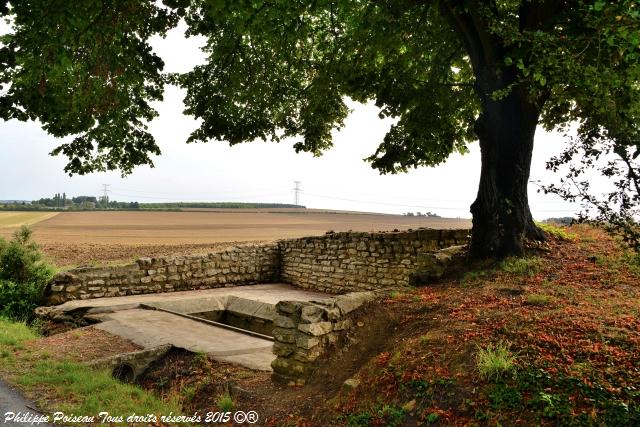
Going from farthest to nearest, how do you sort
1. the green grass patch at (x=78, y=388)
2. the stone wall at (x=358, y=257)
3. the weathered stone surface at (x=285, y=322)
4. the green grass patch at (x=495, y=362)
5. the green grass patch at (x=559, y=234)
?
the stone wall at (x=358, y=257)
the green grass patch at (x=559, y=234)
the weathered stone surface at (x=285, y=322)
the green grass patch at (x=78, y=388)
the green grass patch at (x=495, y=362)

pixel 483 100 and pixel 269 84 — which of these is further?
pixel 269 84

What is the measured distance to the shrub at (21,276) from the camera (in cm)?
1338

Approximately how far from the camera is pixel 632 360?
476cm

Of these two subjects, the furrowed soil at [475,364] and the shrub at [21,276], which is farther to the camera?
the shrub at [21,276]

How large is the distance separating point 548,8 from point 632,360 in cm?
769

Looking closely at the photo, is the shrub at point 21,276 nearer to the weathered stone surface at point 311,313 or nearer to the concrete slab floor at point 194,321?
the concrete slab floor at point 194,321

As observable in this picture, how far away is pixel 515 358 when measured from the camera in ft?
16.6

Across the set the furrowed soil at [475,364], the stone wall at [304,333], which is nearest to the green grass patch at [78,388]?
the furrowed soil at [475,364]

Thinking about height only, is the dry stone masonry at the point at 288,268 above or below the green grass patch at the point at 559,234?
below

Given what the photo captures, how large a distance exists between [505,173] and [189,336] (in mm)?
7602

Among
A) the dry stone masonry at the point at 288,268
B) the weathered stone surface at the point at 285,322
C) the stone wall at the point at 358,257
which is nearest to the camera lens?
the weathered stone surface at the point at 285,322

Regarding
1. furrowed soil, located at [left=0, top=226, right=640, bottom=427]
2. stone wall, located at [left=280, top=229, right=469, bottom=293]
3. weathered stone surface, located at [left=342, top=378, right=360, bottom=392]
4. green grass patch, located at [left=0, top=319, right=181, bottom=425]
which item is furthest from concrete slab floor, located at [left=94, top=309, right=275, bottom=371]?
stone wall, located at [left=280, top=229, right=469, bottom=293]

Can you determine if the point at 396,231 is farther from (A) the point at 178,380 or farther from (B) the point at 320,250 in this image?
(A) the point at 178,380

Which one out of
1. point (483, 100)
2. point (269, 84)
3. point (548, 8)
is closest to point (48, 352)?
point (269, 84)
